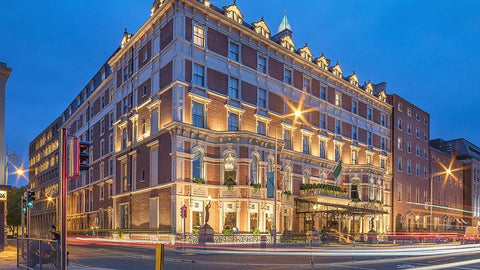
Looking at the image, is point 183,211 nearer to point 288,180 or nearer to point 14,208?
point 288,180

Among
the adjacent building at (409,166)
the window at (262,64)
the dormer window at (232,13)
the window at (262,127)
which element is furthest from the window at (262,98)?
the adjacent building at (409,166)

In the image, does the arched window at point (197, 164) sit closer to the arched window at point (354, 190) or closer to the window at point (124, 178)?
the window at point (124, 178)

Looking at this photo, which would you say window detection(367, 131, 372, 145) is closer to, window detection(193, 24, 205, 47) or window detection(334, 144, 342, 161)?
window detection(334, 144, 342, 161)

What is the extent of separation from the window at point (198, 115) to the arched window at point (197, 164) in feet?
7.98

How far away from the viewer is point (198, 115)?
39.0 meters

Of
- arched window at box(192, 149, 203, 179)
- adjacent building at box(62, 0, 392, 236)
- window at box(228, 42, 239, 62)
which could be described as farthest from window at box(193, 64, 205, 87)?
arched window at box(192, 149, 203, 179)

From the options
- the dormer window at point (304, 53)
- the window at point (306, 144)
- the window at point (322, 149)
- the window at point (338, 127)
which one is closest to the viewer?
the window at point (306, 144)

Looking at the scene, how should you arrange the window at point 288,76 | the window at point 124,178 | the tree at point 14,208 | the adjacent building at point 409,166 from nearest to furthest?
the window at point 124,178 < the window at point 288,76 < the adjacent building at point 409,166 < the tree at point 14,208

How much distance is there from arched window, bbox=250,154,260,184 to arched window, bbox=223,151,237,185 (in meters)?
1.68

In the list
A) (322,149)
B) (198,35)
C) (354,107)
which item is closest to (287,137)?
(322,149)

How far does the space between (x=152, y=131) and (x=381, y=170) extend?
33.0 meters

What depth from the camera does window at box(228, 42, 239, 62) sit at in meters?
42.3

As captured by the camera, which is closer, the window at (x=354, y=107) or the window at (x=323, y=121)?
the window at (x=323, y=121)

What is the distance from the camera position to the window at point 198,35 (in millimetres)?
39188
